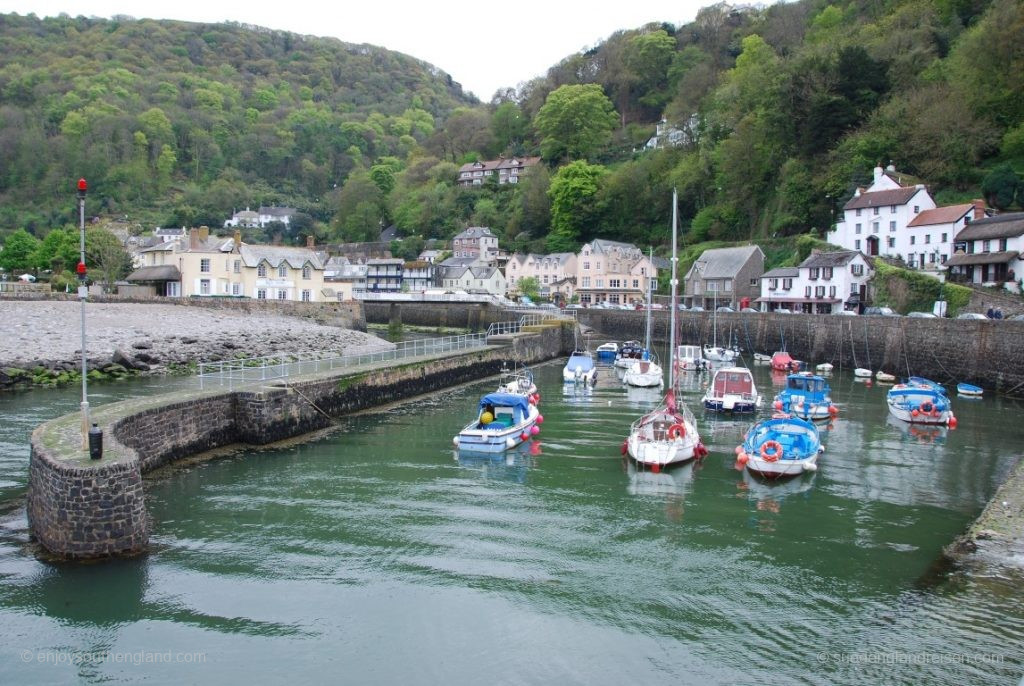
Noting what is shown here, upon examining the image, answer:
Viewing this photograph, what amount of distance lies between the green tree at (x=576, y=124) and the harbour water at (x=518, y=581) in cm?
10412

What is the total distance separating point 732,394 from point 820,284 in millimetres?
31787

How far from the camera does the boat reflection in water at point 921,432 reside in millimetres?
26688

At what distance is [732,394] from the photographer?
104 feet

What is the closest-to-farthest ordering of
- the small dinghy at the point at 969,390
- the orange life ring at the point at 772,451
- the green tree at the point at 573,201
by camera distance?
1. the orange life ring at the point at 772,451
2. the small dinghy at the point at 969,390
3. the green tree at the point at 573,201

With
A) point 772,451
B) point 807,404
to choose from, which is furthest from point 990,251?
point 772,451

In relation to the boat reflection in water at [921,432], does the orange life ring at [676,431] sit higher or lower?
higher

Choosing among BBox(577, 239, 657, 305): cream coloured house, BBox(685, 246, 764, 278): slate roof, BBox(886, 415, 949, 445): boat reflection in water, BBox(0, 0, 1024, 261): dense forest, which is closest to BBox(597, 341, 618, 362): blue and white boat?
BBox(886, 415, 949, 445): boat reflection in water

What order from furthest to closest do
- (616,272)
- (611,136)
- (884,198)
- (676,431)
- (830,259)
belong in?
(611,136)
(616,272)
(884,198)
(830,259)
(676,431)

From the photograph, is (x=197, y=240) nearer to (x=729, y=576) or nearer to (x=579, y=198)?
(x=579, y=198)

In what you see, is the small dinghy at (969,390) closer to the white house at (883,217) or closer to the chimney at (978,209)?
the white house at (883,217)

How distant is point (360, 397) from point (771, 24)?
353 ft

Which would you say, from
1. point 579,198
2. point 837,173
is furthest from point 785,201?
point 579,198

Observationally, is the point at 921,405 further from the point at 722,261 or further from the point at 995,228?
the point at 722,261

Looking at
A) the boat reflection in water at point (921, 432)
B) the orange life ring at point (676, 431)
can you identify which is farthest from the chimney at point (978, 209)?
the orange life ring at point (676, 431)
